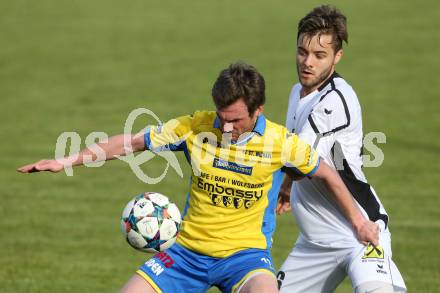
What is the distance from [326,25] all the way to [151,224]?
86.2 inches

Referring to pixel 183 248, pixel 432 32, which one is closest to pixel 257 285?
pixel 183 248

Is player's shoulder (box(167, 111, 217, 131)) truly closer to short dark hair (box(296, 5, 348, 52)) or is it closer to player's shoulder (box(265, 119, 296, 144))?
player's shoulder (box(265, 119, 296, 144))

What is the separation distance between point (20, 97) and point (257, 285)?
16.5 metres

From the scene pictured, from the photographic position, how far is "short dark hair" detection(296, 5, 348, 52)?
7.68m

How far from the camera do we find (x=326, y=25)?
25.2ft

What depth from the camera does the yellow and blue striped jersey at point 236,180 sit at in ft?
23.7

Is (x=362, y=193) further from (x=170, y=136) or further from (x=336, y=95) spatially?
(x=170, y=136)

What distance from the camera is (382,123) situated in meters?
20.6

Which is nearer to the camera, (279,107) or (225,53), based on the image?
(279,107)

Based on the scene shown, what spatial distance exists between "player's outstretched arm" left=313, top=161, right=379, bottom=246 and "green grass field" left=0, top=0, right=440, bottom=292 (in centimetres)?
338

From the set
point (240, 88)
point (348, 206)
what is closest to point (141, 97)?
point (348, 206)

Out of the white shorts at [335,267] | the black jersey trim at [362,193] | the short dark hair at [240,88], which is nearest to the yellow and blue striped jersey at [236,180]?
the short dark hair at [240,88]

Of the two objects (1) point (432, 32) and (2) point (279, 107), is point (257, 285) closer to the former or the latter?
(2) point (279, 107)

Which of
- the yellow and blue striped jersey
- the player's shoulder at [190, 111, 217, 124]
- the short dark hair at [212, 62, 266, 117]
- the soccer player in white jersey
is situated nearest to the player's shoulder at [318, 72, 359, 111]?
the soccer player in white jersey
